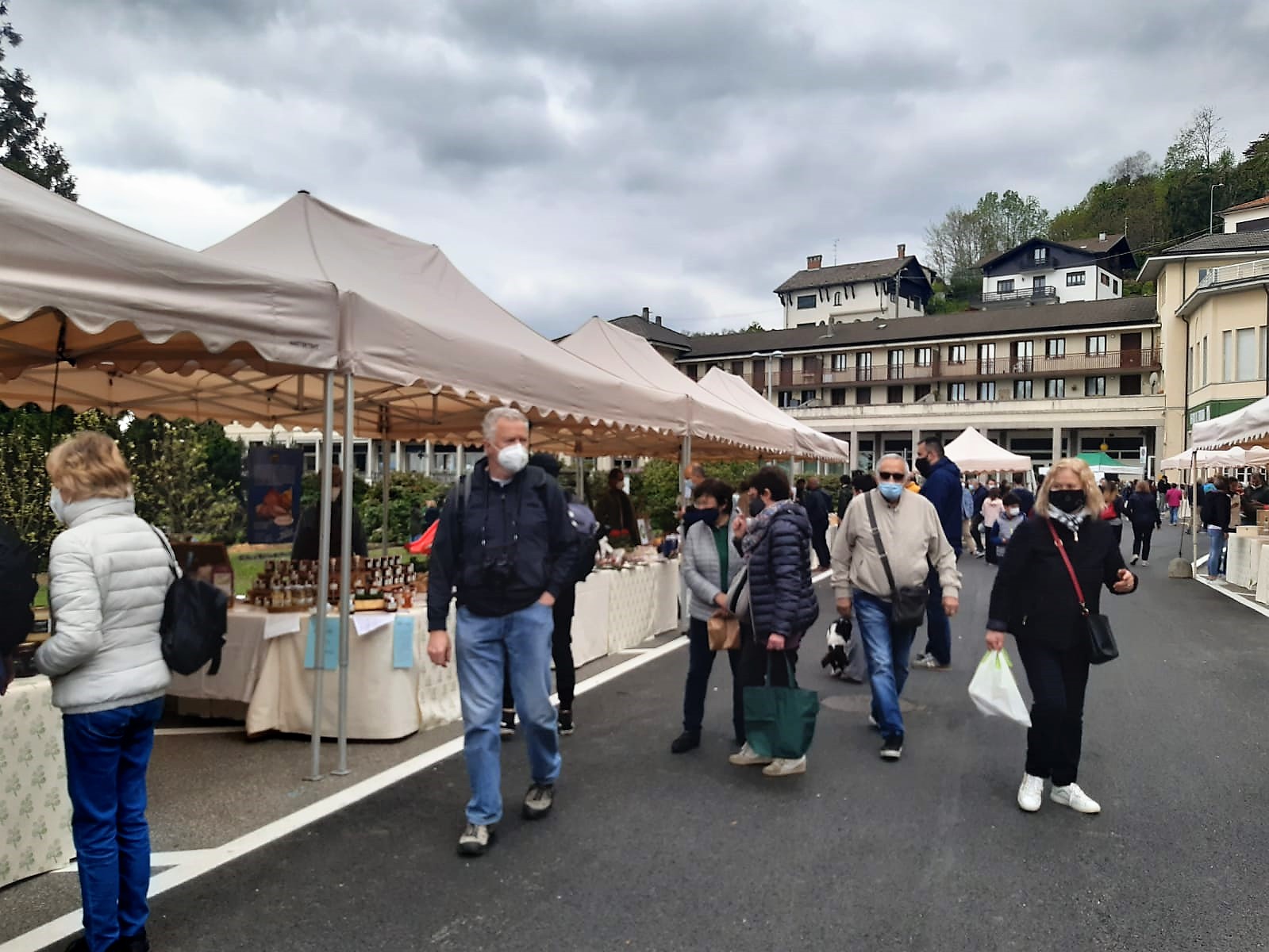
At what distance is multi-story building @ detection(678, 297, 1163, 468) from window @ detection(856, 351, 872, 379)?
0.19 feet

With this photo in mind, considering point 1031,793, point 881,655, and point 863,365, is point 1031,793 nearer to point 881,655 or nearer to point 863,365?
point 881,655

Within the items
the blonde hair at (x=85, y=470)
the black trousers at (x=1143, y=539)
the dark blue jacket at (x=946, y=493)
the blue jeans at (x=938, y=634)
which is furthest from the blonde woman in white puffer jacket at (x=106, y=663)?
the black trousers at (x=1143, y=539)

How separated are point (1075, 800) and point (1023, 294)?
79365mm

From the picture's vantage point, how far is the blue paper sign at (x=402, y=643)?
562 centimetres

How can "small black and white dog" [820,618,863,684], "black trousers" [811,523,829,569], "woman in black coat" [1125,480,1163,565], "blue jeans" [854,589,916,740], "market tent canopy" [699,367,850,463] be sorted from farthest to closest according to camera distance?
1. "woman in black coat" [1125,480,1163,565]
2. "black trousers" [811,523,829,569]
3. "market tent canopy" [699,367,850,463]
4. "small black and white dog" [820,618,863,684]
5. "blue jeans" [854,589,916,740]

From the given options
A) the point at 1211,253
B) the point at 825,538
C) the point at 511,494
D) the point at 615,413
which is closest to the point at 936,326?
the point at 1211,253

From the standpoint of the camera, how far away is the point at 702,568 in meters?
5.46

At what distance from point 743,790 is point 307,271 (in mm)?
4242

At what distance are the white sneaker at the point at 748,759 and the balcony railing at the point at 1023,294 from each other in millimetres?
77515

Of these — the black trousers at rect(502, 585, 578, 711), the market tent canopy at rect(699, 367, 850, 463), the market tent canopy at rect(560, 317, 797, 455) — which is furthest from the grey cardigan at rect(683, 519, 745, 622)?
the market tent canopy at rect(699, 367, 850, 463)

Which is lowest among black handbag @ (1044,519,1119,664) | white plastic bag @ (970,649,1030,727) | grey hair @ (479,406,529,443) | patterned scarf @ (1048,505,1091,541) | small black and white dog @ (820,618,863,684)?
small black and white dog @ (820,618,863,684)

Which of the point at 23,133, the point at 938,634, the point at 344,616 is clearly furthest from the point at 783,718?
the point at 23,133

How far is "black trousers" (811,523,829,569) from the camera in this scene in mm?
16531

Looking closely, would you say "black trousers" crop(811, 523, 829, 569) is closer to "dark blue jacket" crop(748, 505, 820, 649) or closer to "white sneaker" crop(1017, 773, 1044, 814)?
"dark blue jacket" crop(748, 505, 820, 649)
